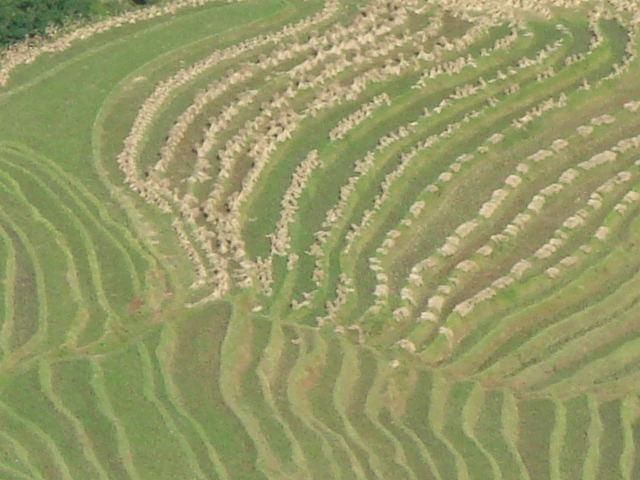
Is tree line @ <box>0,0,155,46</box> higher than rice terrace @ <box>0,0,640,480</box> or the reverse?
higher

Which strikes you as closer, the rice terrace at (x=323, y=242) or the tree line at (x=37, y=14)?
the rice terrace at (x=323, y=242)

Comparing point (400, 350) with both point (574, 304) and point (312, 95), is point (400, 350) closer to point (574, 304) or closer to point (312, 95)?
point (574, 304)

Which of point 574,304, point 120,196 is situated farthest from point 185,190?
point 574,304

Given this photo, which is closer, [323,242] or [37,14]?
[323,242]

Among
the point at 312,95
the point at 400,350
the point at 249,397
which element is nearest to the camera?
the point at 249,397

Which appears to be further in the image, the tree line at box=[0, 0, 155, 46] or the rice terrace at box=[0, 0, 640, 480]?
the tree line at box=[0, 0, 155, 46]

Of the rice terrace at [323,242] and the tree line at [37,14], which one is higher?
the tree line at [37,14]

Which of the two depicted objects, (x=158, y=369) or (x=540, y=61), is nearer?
(x=158, y=369)

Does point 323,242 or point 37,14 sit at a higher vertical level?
point 37,14
